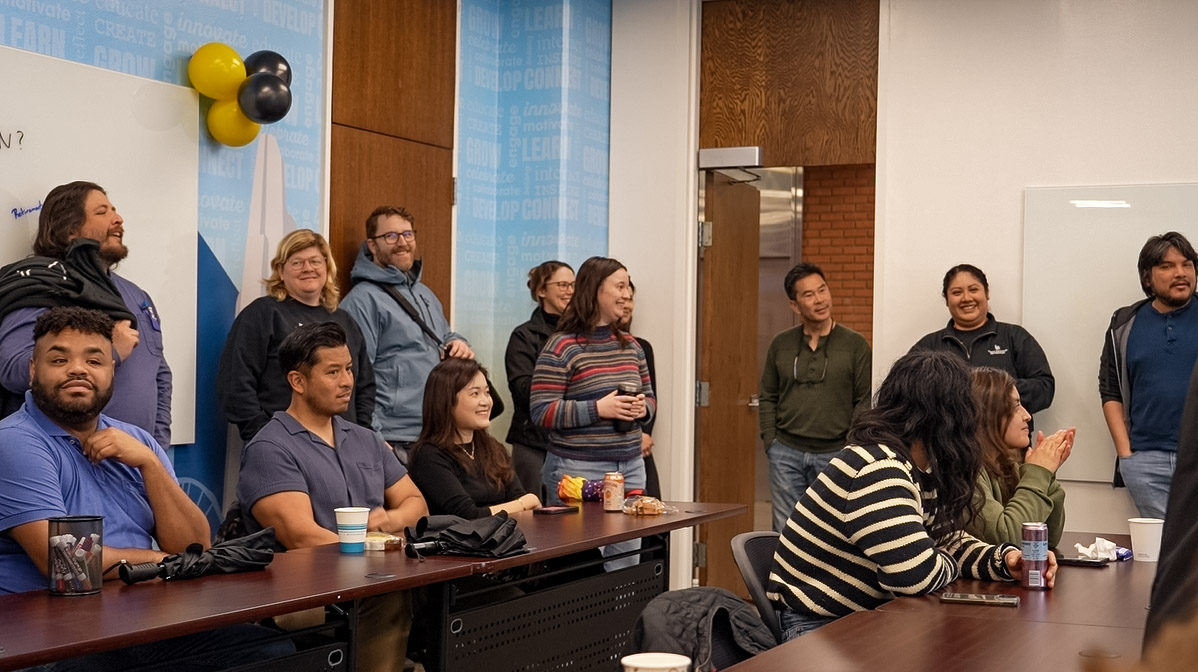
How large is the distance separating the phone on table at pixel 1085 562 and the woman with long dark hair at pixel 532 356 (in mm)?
2883

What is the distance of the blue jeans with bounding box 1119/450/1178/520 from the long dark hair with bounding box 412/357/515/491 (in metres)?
2.91

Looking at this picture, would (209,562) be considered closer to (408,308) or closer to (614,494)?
(614,494)

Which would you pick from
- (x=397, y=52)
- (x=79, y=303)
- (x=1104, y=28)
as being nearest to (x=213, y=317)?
(x=79, y=303)

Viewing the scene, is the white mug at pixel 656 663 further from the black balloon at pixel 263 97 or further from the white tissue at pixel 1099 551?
the black balloon at pixel 263 97

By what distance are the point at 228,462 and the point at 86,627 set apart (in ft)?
8.55

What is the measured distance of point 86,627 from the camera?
7.22ft

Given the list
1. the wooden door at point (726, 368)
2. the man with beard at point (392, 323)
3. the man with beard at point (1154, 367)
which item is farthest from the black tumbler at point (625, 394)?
the man with beard at point (1154, 367)

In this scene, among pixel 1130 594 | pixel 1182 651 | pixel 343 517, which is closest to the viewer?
pixel 1182 651

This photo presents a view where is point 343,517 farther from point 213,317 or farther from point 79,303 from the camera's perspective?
point 213,317

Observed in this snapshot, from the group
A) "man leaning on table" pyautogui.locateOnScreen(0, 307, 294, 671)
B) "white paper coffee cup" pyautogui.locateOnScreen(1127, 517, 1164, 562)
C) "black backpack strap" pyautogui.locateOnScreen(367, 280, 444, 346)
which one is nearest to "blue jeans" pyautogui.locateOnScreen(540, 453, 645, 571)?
"black backpack strap" pyautogui.locateOnScreen(367, 280, 444, 346)

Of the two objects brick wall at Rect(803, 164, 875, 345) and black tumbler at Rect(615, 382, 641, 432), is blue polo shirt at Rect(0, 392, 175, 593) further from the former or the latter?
brick wall at Rect(803, 164, 875, 345)

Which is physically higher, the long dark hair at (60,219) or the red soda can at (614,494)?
the long dark hair at (60,219)

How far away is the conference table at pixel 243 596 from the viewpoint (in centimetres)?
214

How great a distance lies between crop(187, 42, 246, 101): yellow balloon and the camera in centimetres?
450
